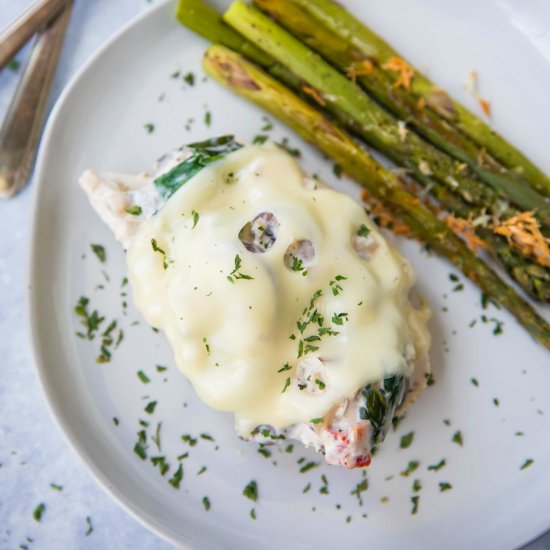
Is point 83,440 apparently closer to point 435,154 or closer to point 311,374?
point 311,374

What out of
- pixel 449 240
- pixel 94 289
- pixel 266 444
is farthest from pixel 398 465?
pixel 94 289

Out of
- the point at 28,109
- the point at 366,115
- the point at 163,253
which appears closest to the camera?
the point at 163,253

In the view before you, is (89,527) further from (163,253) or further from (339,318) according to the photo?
(339,318)

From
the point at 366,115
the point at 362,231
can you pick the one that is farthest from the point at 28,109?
the point at 362,231

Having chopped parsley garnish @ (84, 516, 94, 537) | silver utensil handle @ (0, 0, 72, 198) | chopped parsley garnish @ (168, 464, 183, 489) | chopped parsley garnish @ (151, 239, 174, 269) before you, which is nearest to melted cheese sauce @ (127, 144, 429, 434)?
chopped parsley garnish @ (151, 239, 174, 269)

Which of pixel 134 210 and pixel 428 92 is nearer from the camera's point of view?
pixel 134 210

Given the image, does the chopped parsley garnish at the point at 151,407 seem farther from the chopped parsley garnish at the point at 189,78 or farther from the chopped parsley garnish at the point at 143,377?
the chopped parsley garnish at the point at 189,78
